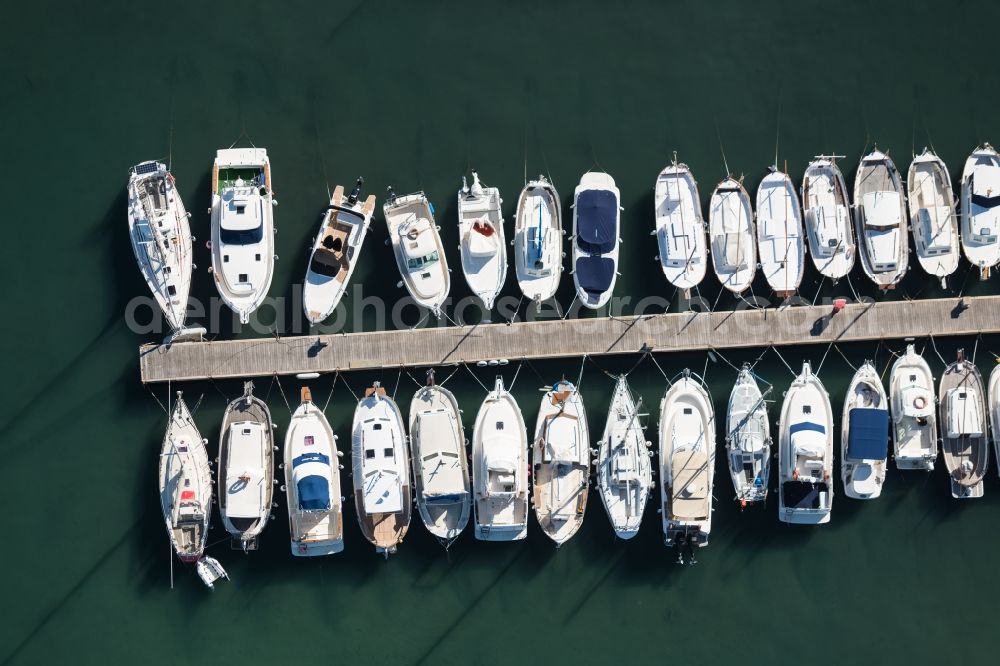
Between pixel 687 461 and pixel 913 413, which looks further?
pixel 913 413

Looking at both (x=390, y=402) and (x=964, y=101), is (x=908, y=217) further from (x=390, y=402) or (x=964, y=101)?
(x=390, y=402)

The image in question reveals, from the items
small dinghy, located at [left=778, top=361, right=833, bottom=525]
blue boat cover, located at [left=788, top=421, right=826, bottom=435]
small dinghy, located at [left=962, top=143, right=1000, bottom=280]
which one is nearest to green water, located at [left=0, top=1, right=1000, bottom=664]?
small dinghy, located at [left=778, top=361, right=833, bottom=525]

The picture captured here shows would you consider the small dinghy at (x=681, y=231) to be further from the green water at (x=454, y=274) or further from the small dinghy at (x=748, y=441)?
the small dinghy at (x=748, y=441)

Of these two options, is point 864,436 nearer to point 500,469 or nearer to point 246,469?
point 500,469

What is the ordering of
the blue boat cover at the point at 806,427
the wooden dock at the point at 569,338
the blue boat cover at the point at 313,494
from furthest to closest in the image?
the wooden dock at the point at 569,338 → the blue boat cover at the point at 806,427 → the blue boat cover at the point at 313,494

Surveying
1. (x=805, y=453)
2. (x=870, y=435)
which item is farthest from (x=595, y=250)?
(x=870, y=435)

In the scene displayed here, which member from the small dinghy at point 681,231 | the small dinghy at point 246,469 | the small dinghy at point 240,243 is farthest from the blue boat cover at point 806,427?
the small dinghy at point 240,243

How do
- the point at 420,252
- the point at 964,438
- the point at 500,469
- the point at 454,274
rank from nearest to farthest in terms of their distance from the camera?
1. the point at 500,469
2. the point at 420,252
3. the point at 964,438
4. the point at 454,274
